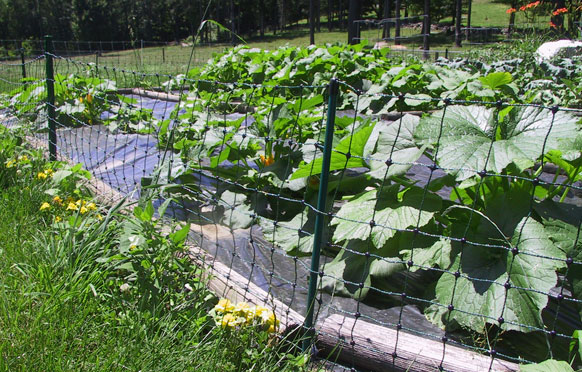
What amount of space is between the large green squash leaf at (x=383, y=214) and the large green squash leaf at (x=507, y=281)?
235 millimetres

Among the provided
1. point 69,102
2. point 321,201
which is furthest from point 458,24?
point 321,201

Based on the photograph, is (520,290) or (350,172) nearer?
(520,290)

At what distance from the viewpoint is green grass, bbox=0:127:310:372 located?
1812mm

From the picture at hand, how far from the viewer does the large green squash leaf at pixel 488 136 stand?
6.41 ft

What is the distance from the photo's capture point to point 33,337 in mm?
1896

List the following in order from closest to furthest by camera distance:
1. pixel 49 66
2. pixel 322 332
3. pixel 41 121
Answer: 1. pixel 322 332
2. pixel 49 66
3. pixel 41 121

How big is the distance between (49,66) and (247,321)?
321 centimetres

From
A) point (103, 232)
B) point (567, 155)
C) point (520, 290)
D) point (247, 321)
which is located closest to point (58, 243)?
point (103, 232)

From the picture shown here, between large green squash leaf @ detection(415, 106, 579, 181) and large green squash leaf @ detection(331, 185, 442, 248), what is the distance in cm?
24

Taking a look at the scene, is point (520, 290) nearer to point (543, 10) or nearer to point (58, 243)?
point (58, 243)

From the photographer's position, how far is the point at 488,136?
220 centimetres

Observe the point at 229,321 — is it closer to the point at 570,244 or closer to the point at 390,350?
the point at 390,350

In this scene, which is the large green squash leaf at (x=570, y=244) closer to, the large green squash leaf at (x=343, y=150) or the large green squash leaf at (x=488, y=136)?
the large green squash leaf at (x=488, y=136)

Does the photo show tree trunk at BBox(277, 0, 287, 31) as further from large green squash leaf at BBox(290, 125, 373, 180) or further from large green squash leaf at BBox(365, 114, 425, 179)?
large green squash leaf at BBox(290, 125, 373, 180)
